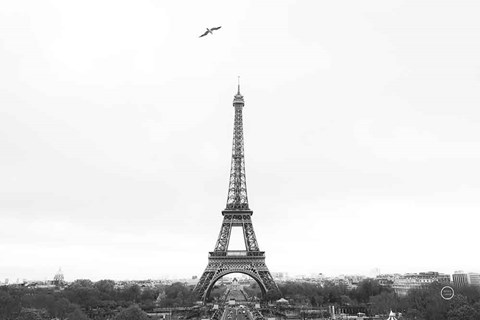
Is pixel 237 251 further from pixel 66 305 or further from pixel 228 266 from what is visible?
pixel 66 305

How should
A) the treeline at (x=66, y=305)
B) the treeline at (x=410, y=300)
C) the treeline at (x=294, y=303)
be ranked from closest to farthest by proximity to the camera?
the treeline at (x=410, y=300) → the treeline at (x=294, y=303) → the treeline at (x=66, y=305)

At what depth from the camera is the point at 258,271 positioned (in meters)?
68.8

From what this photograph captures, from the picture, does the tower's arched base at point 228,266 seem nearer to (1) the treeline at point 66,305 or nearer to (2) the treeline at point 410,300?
(1) the treeline at point 66,305

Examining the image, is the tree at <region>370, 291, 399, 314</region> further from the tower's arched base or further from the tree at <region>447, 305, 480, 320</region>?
the tower's arched base

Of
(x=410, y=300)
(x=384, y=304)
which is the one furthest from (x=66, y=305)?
(x=410, y=300)

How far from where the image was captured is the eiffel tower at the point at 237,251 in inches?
2670

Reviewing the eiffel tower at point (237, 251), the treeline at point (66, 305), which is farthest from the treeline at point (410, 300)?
the treeline at point (66, 305)

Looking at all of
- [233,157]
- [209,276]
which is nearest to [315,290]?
[209,276]

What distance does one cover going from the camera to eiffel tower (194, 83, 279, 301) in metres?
67.8

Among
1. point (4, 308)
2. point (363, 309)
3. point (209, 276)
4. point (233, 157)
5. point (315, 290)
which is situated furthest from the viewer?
point (315, 290)

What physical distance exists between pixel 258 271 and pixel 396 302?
23380 mm

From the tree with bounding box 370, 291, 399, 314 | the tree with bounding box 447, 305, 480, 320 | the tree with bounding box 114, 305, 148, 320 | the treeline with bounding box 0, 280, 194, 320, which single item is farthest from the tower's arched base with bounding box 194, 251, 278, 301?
the tree with bounding box 447, 305, 480, 320

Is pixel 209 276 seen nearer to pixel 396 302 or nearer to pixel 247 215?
pixel 247 215

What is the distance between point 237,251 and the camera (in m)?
69.4
